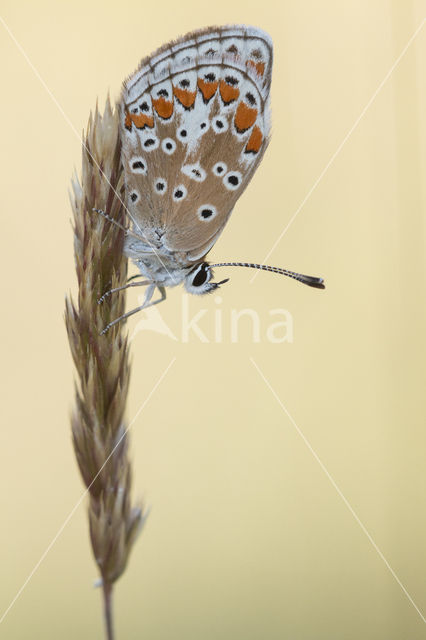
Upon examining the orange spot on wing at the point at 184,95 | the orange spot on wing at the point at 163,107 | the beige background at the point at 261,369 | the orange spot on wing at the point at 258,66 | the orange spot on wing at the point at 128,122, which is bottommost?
the beige background at the point at 261,369

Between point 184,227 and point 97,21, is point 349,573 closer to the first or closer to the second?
point 184,227

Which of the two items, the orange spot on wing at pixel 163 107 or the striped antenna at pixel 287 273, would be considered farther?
the striped antenna at pixel 287 273

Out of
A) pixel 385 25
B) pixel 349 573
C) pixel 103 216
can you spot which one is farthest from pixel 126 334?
pixel 385 25

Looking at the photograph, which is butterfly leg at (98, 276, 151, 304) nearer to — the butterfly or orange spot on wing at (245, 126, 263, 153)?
the butterfly

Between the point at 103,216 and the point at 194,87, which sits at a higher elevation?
the point at 194,87

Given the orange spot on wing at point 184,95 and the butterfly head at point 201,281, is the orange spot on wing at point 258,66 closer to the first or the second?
the orange spot on wing at point 184,95

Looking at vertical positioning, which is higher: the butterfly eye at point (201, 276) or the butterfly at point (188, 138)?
the butterfly at point (188, 138)

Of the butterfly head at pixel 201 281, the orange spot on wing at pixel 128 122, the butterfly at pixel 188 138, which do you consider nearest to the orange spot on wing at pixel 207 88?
the butterfly at pixel 188 138

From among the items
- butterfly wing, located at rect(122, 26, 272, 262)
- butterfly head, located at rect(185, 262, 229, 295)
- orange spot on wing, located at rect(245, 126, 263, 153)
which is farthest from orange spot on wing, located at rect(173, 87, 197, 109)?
butterfly head, located at rect(185, 262, 229, 295)
